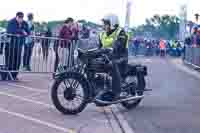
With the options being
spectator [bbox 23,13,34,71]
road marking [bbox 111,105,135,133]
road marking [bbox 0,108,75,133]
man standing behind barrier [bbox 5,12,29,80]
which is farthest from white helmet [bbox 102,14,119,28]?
spectator [bbox 23,13,34,71]

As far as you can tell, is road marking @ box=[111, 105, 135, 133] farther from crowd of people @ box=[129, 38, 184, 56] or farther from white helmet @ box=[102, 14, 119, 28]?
crowd of people @ box=[129, 38, 184, 56]

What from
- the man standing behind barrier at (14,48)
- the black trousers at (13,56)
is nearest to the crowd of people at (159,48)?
the man standing behind barrier at (14,48)

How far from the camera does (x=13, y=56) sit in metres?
15.1

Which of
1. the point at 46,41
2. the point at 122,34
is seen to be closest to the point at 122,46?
the point at 122,34

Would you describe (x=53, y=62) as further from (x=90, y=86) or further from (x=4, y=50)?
(x=90, y=86)

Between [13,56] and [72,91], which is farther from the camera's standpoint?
[13,56]

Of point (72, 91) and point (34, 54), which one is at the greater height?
point (34, 54)

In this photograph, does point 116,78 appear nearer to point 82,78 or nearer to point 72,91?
point 82,78

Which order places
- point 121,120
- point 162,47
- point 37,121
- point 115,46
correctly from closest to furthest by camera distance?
1. point 37,121
2. point 121,120
3. point 115,46
4. point 162,47

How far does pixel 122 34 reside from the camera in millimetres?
11070

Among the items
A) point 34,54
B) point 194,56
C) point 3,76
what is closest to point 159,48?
point 194,56

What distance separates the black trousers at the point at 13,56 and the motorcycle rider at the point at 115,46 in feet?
13.7

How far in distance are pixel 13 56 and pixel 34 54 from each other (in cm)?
151

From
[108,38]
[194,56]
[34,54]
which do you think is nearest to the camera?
[108,38]
